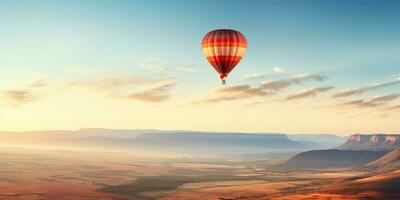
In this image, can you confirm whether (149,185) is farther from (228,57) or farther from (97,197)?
(228,57)

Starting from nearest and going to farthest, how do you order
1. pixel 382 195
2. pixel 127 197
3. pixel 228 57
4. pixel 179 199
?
pixel 228 57 < pixel 382 195 < pixel 179 199 < pixel 127 197

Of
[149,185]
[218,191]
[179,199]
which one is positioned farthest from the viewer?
[149,185]

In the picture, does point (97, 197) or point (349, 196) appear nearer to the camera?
point (349, 196)

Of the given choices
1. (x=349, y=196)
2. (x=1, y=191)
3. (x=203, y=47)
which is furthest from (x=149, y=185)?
(x=203, y=47)

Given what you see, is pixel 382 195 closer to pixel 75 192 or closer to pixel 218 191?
pixel 218 191

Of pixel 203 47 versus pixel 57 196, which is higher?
pixel 203 47

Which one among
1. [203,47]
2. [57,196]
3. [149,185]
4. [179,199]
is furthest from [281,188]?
[203,47]
